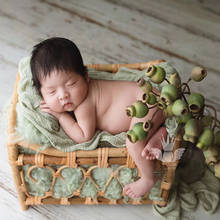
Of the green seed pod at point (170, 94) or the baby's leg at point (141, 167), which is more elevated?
the green seed pod at point (170, 94)

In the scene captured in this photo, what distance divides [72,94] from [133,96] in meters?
0.20

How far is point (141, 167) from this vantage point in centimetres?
109

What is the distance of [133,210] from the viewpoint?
1329mm

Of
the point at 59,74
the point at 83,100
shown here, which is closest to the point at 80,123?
the point at 83,100

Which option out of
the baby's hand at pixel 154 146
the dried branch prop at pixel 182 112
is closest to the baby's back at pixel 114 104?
the baby's hand at pixel 154 146

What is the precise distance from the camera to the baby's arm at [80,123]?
3.71ft

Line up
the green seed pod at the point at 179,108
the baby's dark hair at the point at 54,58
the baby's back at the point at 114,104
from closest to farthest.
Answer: the green seed pod at the point at 179,108 < the baby's dark hair at the point at 54,58 < the baby's back at the point at 114,104

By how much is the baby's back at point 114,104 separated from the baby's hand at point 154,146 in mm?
112

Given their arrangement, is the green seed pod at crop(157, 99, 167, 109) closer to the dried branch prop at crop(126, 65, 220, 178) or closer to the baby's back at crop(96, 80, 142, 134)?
the dried branch prop at crop(126, 65, 220, 178)

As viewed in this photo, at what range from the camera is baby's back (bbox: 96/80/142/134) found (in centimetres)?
115

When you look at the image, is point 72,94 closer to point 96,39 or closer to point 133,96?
point 133,96

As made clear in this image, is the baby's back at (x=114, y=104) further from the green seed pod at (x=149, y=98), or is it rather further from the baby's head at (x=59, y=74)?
the green seed pod at (x=149, y=98)

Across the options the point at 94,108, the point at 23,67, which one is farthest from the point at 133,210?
the point at 23,67

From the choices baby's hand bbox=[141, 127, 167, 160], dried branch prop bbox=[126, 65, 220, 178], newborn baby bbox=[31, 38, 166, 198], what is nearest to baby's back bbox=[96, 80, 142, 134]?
newborn baby bbox=[31, 38, 166, 198]
